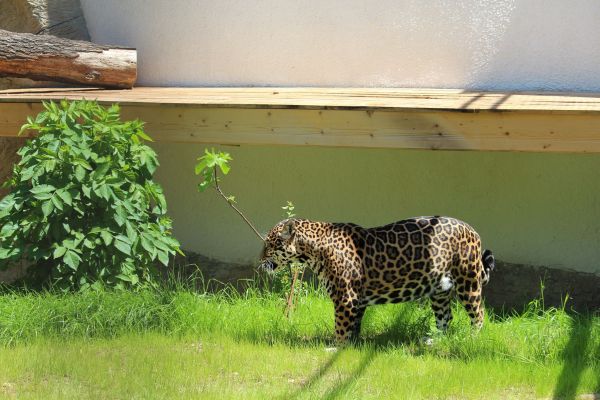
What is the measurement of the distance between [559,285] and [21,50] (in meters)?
5.48

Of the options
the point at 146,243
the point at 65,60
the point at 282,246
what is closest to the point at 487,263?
the point at 282,246

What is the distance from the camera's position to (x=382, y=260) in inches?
267

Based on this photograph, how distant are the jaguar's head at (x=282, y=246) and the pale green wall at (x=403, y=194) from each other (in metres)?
1.99

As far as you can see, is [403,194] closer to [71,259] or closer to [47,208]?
[71,259]

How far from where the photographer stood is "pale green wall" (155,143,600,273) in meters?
8.10

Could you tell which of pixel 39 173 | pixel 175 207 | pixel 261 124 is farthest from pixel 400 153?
pixel 39 173

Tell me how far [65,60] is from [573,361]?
568 cm

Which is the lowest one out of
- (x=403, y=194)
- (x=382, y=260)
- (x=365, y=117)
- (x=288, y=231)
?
(x=382, y=260)

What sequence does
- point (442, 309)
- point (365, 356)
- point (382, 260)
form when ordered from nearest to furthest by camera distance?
point (365, 356) < point (382, 260) < point (442, 309)

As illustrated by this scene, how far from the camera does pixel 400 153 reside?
28.2 feet

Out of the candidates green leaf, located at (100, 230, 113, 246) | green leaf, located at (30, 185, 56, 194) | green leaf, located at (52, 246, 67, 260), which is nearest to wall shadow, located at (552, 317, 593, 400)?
green leaf, located at (100, 230, 113, 246)

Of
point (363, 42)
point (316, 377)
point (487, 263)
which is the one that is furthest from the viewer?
point (363, 42)

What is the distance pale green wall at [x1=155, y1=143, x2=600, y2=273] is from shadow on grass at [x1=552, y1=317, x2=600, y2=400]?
116 centimetres

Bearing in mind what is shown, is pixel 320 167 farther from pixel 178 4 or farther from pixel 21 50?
pixel 21 50
